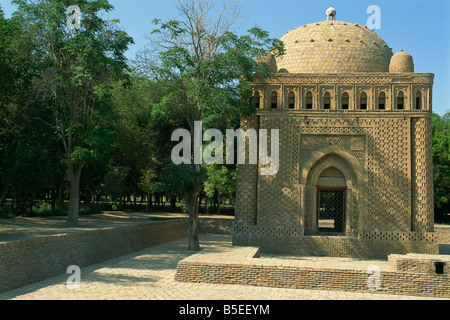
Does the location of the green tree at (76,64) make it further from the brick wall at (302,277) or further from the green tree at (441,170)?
the green tree at (441,170)

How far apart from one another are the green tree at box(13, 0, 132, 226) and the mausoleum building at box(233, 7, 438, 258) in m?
6.03

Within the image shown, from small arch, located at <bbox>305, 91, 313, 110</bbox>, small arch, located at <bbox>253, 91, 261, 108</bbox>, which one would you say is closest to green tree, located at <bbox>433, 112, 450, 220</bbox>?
small arch, located at <bbox>305, 91, 313, 110</bbox>

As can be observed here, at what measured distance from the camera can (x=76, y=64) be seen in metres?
17.9

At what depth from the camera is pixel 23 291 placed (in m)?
10.1

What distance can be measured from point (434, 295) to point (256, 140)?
8.17 metres

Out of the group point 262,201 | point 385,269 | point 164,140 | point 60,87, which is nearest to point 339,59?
point 262,201

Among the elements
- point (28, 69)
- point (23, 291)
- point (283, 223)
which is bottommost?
point (23, 291)

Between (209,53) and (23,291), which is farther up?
(209,53)

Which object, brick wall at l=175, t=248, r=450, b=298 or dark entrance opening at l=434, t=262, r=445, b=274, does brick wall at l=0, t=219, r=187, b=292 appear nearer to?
brick wall at l=175, t=248, r=450, b=298

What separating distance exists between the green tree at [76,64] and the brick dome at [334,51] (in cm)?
699

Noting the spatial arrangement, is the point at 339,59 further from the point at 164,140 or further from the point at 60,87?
the point at 164,140

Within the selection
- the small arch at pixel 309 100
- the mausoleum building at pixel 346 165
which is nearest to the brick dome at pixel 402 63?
the mausoleum building at pixel 346 165

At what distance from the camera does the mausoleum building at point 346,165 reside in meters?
15.6

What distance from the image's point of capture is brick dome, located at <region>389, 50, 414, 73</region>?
53.6 ft
